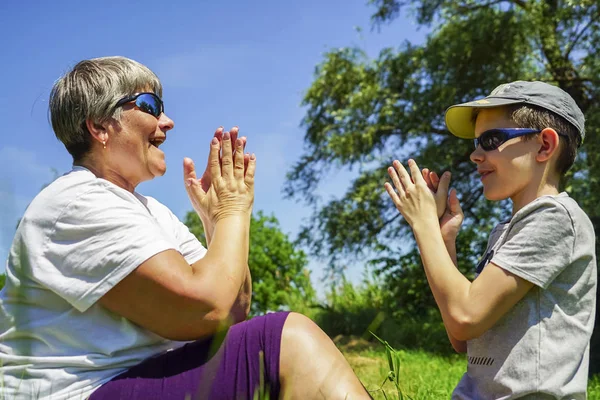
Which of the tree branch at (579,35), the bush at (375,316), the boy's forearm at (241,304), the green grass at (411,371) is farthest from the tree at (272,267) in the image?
the boy's forearm at (241,304)

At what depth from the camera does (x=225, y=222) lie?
2.34 metres

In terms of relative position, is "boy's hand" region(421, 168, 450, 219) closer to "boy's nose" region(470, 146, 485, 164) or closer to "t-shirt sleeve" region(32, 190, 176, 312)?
"boy's nose" region(470, 146, 485, 164)

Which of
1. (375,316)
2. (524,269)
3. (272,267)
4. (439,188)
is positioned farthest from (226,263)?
(272,267)

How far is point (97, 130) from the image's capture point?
2.50m

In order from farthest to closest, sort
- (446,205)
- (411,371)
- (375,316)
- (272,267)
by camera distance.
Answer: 1. (272,267)
2. (375,316)
3. (411,371)
4. (446,205)

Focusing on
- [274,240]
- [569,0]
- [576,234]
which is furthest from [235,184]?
[274,240]

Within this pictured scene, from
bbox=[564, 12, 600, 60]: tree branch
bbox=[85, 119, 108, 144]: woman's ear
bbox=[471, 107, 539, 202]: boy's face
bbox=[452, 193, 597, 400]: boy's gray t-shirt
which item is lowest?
bbox=[452, 193, 597, 400]: boy's gray t-shirt

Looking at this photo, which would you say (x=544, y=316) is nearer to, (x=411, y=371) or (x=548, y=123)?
(x=548, y=123)

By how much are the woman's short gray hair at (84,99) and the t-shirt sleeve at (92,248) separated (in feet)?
1.49

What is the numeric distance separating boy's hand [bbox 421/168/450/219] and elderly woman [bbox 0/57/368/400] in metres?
0.65

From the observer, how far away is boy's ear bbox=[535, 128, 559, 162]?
2320mm

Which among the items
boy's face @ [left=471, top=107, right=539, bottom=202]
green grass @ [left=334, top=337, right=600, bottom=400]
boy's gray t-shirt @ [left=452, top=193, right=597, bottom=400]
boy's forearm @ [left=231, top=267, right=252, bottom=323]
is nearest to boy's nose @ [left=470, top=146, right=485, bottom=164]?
boy's face @ [left=471, top=107, right=539, bottom=202]

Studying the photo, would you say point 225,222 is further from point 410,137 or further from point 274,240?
point 274,240

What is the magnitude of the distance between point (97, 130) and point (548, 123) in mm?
1638
